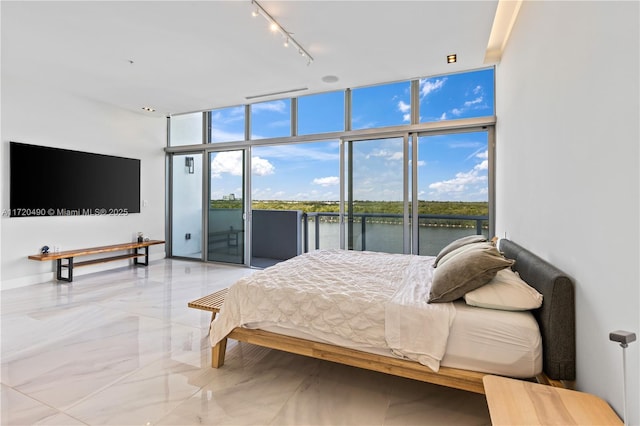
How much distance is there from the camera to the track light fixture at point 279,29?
2.56 metres

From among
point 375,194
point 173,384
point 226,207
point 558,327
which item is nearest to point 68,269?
point 226,207

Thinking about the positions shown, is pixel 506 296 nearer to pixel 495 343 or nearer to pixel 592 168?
pixel 495 343

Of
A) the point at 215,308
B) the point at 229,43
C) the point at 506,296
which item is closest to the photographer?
the point at 506,296

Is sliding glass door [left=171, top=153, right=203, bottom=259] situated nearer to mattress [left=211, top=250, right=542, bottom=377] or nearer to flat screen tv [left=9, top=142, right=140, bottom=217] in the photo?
flat screen tv [left=9, top=142, right=140, bottom=217]

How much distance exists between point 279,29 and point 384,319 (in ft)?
8.54

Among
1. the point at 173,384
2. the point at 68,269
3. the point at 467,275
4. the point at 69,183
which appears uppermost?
the point at 69,183

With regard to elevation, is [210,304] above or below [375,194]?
below

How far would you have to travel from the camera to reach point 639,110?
1025 millimetres

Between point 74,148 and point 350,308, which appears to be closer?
point 350,308

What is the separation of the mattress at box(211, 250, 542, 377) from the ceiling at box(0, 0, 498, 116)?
2189 millimetres

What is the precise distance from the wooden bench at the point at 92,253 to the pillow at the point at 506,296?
5138mm

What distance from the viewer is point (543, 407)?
1153 millimetres

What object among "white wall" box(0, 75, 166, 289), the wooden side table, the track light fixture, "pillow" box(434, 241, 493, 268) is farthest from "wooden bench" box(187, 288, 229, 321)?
"white wall" box(0, 75, 166, 289)

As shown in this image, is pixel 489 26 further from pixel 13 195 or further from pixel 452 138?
pixel 13 195
